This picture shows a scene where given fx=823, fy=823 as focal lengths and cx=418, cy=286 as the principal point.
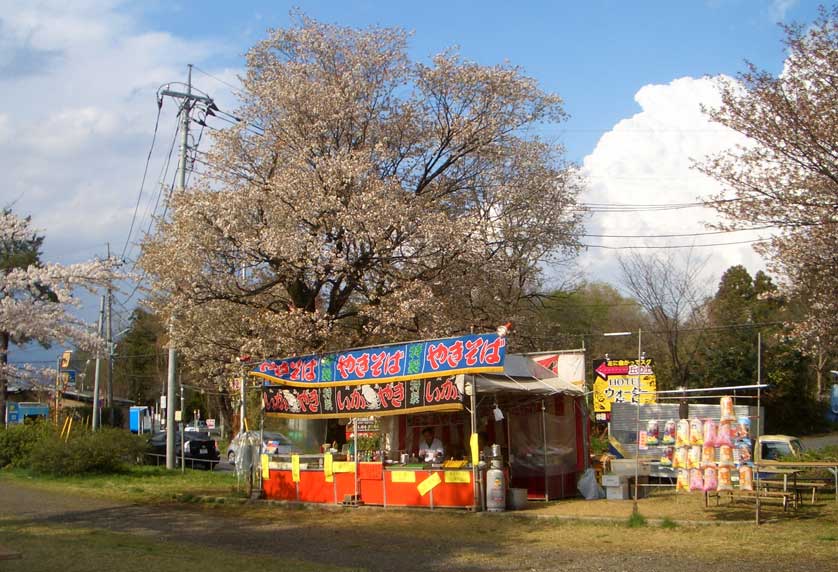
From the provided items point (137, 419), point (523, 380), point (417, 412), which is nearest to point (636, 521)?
point (523, 380)

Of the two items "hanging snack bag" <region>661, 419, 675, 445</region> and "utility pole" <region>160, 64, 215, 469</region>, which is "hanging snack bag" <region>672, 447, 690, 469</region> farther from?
"utility pole" <region>160, 64, 215, 469</region>

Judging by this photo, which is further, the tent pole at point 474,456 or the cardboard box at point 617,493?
the cardboard box at point 617,493

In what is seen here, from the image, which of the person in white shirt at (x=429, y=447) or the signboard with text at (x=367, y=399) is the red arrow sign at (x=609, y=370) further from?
the signboard with text at (x=367, y=399)

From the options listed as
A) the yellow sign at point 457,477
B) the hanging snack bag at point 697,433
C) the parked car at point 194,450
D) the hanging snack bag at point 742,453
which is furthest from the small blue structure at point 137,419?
the hanging snack bag at point 742,453

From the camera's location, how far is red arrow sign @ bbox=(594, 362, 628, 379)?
29.8 metres

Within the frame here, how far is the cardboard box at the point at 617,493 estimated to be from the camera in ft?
57.6

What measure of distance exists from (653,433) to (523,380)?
4.51m

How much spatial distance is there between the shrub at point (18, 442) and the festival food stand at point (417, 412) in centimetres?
1258

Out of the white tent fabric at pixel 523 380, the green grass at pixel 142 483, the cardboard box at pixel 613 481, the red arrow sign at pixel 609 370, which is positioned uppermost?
the red arrow sign at pixel 609 370

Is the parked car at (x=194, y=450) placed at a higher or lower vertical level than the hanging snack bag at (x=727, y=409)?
lower

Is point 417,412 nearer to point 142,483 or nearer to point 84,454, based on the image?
point 142,483

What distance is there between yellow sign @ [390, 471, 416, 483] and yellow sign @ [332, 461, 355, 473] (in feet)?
3.42

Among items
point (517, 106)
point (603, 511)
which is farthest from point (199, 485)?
point (517, 106)

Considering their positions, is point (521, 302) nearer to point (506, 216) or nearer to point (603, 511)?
point (506, 216)
